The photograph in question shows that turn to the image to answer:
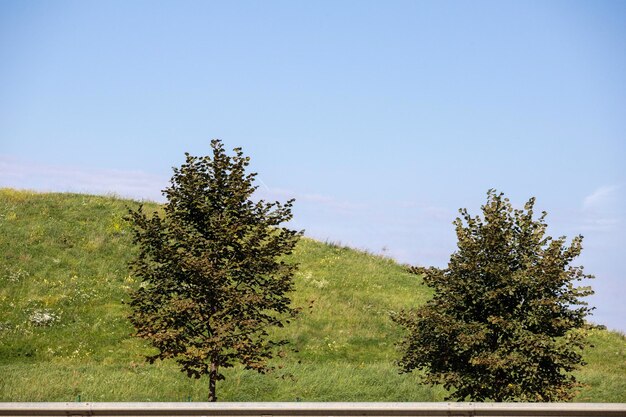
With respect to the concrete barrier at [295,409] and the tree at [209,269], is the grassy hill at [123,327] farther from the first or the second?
the concrete barrier at [295,409]

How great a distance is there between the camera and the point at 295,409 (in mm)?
9867

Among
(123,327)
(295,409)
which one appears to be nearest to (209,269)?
(295,409)

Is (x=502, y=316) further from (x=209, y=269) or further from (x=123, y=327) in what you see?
(x=123, y=327)

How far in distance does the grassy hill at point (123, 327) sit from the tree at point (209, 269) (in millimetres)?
1711

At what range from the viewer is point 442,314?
1672 cm

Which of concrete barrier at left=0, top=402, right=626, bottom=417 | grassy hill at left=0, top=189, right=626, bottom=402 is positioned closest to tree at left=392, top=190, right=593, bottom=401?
grassy hill at left=0, top=189, right=626, bottom=402

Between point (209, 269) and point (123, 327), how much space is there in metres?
16.0

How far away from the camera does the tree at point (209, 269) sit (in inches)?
641

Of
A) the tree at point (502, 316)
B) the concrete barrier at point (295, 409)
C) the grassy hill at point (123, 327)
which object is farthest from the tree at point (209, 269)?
the concrete barrier at point (295, 409)

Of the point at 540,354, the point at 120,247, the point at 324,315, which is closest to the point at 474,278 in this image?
the point at 540,354

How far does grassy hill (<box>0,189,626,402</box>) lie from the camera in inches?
901

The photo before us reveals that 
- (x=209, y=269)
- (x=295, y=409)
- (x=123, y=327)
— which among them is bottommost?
(x=295, y=409)

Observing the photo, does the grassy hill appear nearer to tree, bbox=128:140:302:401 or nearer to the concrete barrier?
tree, bbox=128:140:302:401

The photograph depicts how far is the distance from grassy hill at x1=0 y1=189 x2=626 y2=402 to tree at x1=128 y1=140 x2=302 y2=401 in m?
1.71
